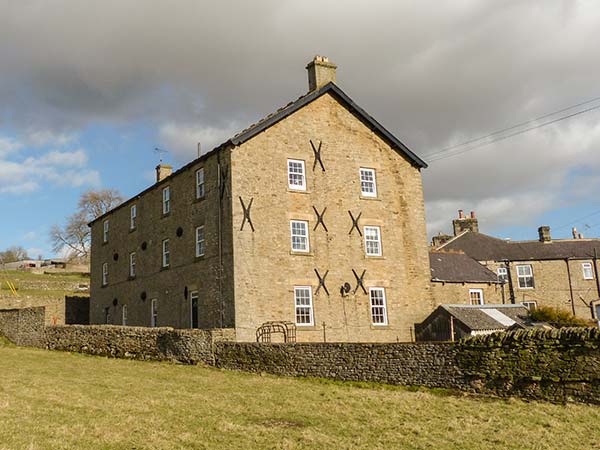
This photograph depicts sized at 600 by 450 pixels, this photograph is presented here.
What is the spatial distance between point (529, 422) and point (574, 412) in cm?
166

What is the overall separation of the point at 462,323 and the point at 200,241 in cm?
1356

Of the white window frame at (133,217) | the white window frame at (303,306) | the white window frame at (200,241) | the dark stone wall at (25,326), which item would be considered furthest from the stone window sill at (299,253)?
the dark stone wall at (25,326)

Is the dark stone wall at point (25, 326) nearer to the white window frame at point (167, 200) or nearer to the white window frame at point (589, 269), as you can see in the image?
the white window frame at point (167, 200)

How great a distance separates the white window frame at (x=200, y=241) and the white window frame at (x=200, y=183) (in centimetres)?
174

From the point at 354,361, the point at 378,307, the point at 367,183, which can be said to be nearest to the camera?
the point at 354,361

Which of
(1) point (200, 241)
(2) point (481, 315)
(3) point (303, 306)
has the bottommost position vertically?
(2) point (481, 315)

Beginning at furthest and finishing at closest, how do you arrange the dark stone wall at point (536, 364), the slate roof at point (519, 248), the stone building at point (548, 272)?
1. the slate roof at point (519, 248)
2. the stone building at point (548, 272)
3. the dark stone wall at point (536, 364)

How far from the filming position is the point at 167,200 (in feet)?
106

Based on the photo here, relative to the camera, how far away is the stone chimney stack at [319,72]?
30469 millimetres

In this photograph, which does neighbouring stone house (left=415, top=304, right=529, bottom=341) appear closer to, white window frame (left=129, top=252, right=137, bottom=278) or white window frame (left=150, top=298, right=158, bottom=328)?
white window frame (left=150, top=298, right=158, bottom=328)

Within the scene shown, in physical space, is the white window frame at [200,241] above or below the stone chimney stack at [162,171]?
below

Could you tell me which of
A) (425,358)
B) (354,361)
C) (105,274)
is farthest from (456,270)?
(105,274)

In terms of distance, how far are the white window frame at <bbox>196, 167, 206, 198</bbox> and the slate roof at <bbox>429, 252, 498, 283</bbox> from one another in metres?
14.3

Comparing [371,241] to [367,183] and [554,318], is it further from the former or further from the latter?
[554,318]
